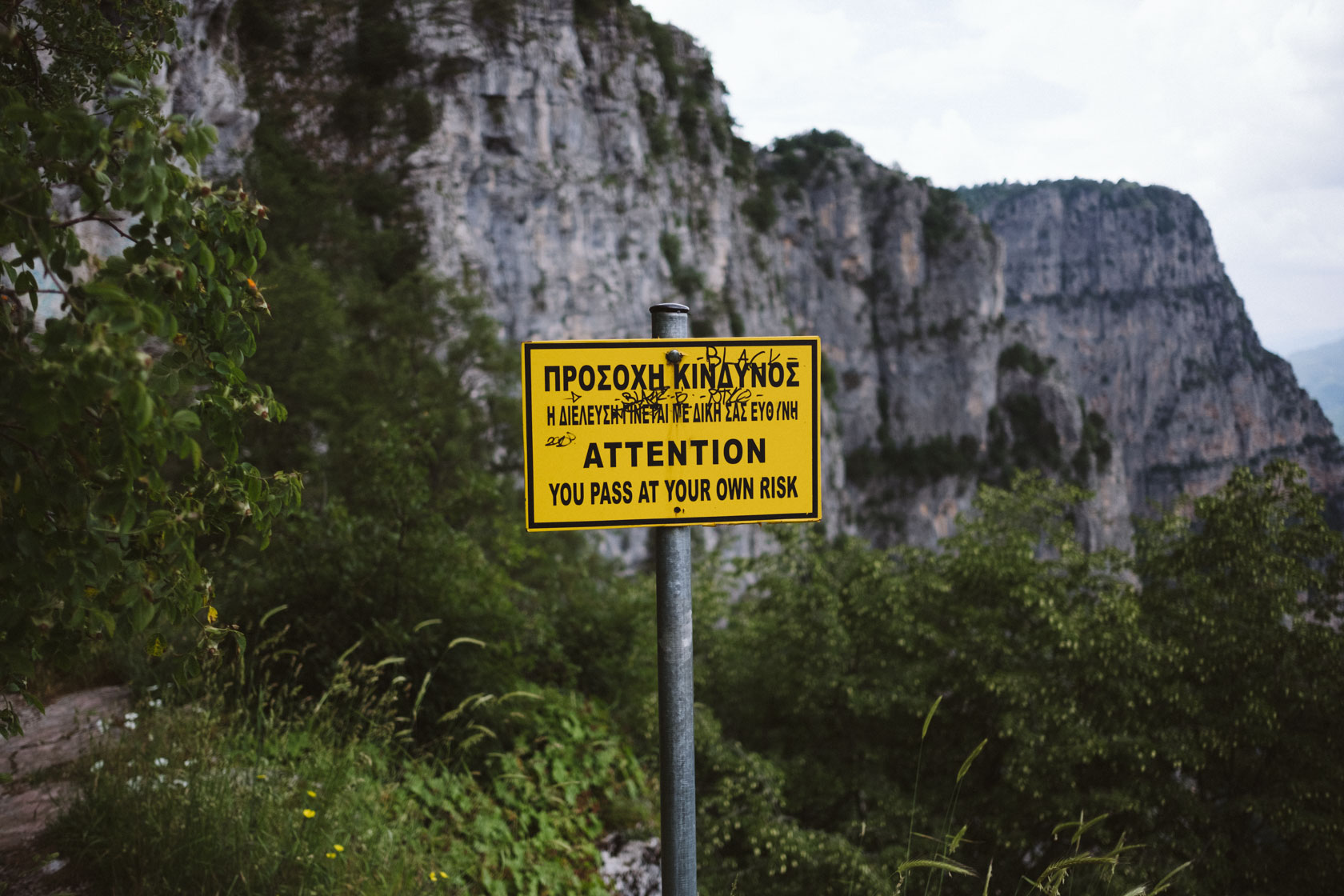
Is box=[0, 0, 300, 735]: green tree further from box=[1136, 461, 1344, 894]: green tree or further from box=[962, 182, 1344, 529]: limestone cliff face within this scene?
box=[962, 182, 1344, 529]: limestone cliff face

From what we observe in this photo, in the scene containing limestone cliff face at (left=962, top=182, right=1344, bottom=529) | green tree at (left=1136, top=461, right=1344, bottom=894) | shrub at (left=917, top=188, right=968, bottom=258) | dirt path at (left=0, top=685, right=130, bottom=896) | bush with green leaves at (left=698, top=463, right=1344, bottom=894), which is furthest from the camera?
limestone cliff face at (left=962, top=182, right=1344, bottom=529)

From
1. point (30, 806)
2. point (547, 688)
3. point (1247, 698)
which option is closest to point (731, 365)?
point (30, 806)

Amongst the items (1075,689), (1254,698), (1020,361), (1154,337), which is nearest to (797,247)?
(1020,361)

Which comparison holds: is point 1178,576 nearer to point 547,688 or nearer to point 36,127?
point 547,688

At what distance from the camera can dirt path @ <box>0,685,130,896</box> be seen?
2.42m

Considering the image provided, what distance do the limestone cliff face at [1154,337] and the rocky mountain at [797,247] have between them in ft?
0.97

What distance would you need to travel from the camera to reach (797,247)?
59.2m

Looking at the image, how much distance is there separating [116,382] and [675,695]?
1171 millimetres

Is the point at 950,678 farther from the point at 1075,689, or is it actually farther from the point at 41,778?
the point at 41,778

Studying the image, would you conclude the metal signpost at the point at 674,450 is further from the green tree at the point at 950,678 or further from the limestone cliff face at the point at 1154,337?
the limestone cliff face at the point at 1154,337

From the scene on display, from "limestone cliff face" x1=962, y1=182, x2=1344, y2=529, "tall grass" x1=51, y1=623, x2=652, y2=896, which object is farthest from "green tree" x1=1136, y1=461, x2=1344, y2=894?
"limestone cliff face" x1=962, y1=182, x2=1344, y2=529

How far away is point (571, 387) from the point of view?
66.8 inches

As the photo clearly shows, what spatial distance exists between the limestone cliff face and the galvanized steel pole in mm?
79159

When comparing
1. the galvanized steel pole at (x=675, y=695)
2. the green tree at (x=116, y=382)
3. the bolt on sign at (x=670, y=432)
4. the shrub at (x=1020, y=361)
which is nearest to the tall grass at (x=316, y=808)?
the green tree at (x=116, y=382)
